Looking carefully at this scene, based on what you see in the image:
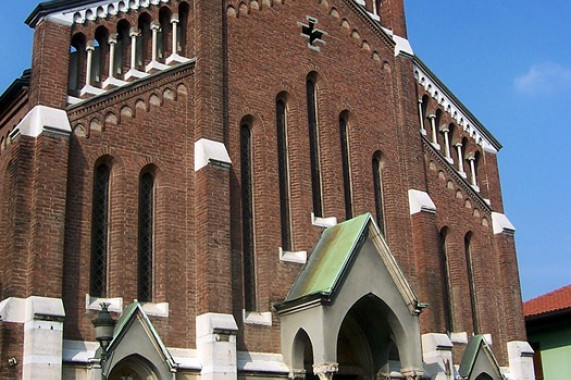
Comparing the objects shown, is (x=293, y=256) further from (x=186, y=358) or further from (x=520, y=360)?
(x=520, y=360)

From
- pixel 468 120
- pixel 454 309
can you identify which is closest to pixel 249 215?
pixel 454 309

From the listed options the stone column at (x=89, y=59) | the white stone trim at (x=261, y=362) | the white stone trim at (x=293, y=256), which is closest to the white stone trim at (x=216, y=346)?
the white stone trim at (x=261, y=362)

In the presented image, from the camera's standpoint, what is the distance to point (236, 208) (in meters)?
18.2

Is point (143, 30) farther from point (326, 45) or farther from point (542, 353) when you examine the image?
point (542, 353)

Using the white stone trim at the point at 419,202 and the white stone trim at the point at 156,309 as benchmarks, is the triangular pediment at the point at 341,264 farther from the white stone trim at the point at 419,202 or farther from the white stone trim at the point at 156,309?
the white stone trim at the point at 419,202

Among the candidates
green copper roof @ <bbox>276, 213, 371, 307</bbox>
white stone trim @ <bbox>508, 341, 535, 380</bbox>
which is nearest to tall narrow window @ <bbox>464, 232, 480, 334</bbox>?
white stone trim @ <bbox>508, 341, 535, 380</bbox>

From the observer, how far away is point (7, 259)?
49.8 feet

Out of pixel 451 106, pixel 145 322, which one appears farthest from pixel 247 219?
pixel 451 106

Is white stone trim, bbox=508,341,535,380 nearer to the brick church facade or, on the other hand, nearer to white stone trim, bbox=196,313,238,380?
the brick church facade

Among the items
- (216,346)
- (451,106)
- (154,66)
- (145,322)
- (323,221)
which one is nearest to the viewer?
(145,322)

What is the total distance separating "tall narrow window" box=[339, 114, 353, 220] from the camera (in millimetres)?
20484

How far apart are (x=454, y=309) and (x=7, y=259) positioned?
38.7ft

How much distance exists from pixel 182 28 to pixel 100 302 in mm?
6975

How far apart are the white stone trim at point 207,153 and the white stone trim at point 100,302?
343 centimetres
